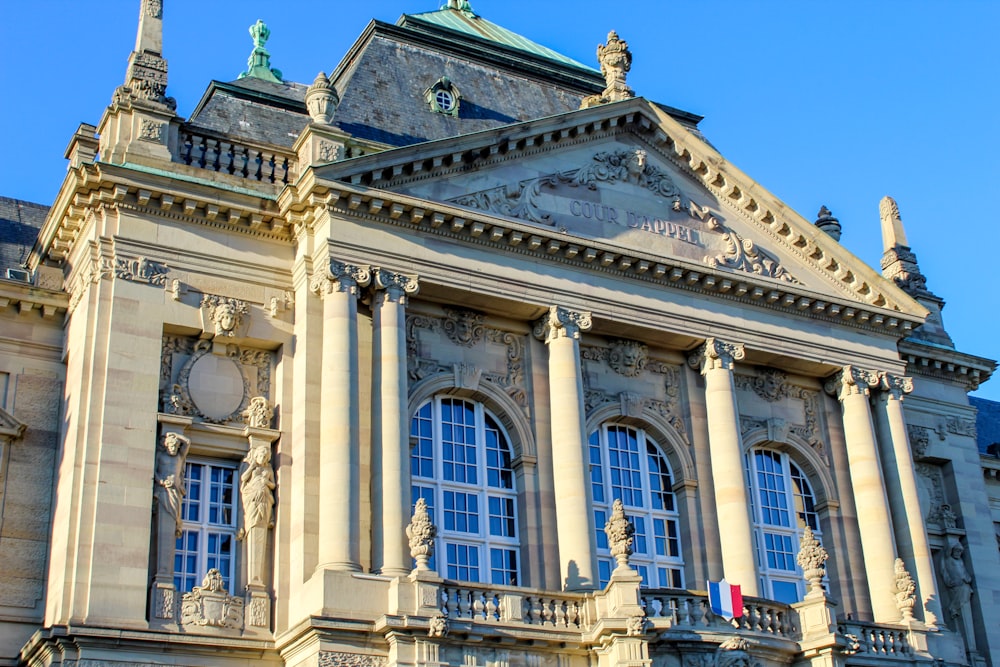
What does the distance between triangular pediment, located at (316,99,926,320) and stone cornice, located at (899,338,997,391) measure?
229 cm

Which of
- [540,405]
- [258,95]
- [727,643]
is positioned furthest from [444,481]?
[258,95]

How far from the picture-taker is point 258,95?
26859 mm

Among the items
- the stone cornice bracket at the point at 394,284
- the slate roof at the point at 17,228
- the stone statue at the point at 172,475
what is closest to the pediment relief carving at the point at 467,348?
the stone cornice bracket at the point at 394,284

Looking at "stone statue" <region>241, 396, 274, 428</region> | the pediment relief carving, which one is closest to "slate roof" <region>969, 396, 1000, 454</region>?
the pediment relief carving

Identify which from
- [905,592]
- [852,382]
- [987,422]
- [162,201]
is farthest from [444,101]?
[987,422]

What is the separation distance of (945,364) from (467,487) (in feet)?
42.4

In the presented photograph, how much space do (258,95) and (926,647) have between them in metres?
16.4

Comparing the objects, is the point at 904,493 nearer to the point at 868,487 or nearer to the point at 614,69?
the point at 868,487

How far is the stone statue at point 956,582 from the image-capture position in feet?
93.2

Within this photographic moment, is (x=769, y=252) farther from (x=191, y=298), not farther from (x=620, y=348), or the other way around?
(x=191, y=298)

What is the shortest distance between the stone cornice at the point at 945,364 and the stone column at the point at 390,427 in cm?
1266

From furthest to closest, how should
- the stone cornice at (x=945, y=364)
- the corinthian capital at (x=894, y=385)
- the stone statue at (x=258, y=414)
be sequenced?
1. the stone cornice at (x=945, y=364)
2. the corinthian capital at (x=894, y=385)
3. the stone statue at (x=258, y=414)

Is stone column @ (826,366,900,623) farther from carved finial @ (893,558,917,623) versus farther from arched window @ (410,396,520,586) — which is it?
arched window @ (410,396,520,586)

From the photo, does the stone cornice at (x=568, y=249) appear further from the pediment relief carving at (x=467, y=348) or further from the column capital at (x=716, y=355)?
the pediment relief carving at (x=467, y=348)
